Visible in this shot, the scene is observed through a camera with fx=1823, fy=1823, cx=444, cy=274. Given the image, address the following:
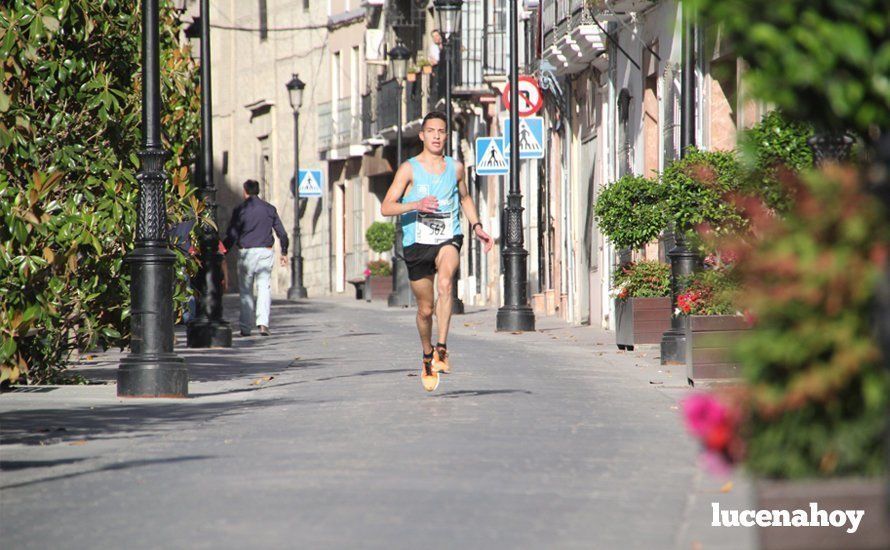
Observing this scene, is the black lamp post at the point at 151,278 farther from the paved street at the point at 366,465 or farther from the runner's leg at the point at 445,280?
the runner's leg at the point at 445,280

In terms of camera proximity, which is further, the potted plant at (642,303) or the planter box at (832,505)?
the potted plant at (642,303)

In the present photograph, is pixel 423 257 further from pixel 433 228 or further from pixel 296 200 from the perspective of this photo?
pixel 296 200

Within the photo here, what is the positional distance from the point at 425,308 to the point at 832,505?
352 inches

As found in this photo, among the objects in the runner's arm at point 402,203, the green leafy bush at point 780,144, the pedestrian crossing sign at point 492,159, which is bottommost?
the runner's arm at point 402,203

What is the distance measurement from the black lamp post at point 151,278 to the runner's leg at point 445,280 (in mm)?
1877

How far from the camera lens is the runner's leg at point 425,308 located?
12906 mm

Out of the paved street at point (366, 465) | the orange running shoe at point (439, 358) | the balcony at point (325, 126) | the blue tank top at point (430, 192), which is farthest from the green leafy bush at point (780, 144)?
the balcony at point (325, 126)

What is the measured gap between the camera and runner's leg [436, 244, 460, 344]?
42.5 feet

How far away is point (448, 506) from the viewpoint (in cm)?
697

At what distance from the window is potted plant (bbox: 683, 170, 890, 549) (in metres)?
54.2

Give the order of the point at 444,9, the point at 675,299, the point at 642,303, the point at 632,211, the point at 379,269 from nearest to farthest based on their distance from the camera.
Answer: the point at 675,299, the point at 632,211, the point at 642,303, the point at 444,9, the point at 379,269

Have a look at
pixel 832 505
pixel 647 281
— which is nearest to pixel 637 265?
pixel 647 281

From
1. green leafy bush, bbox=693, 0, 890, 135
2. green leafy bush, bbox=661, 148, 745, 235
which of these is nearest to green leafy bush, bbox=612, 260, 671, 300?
green leafy bush, bbox=661, 148, 745, 235

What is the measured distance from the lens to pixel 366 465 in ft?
27.3
